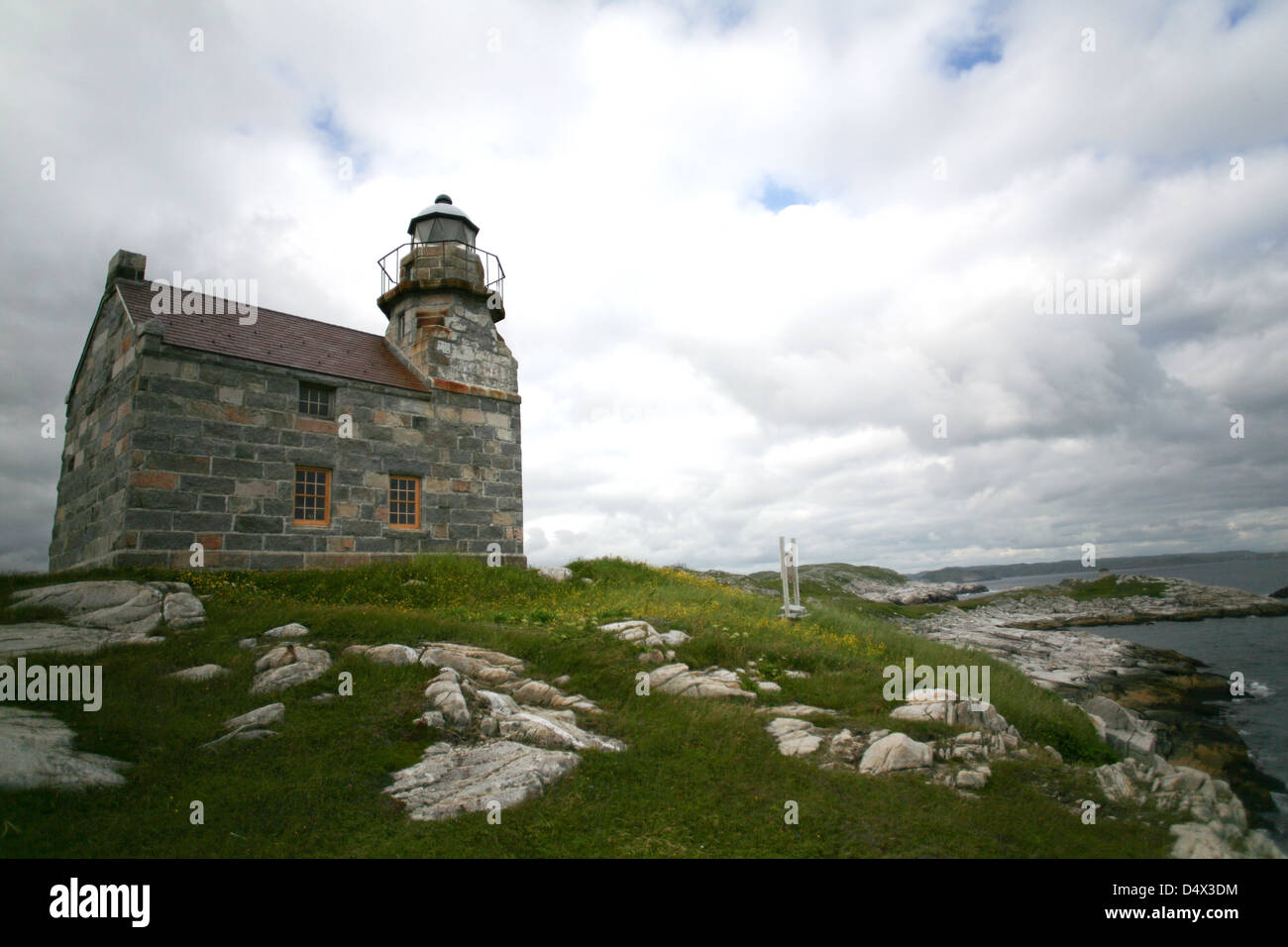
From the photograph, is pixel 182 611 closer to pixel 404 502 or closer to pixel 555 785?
pixel 404 502

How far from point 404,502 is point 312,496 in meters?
2.68

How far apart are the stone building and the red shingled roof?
0.26ft

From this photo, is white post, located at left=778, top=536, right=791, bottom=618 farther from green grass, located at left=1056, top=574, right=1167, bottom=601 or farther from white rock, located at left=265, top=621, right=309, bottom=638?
green grass, located at left=1056, top=574, right=1167, bottom=601

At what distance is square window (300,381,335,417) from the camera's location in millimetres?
19375

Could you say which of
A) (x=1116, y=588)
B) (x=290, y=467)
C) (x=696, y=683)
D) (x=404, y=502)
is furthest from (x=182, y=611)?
(x=1116, y=588)

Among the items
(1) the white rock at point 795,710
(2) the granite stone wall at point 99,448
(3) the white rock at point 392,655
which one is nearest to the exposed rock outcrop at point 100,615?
(2) the granite stone wall at point 99,448

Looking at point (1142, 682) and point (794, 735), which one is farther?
point (1142, 682)

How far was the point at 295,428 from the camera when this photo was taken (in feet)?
61.8

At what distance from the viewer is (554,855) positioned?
598 cm

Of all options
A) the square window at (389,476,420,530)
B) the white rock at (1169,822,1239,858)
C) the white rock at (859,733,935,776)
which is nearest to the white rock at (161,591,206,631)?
the square window at (389,476,420,530)
